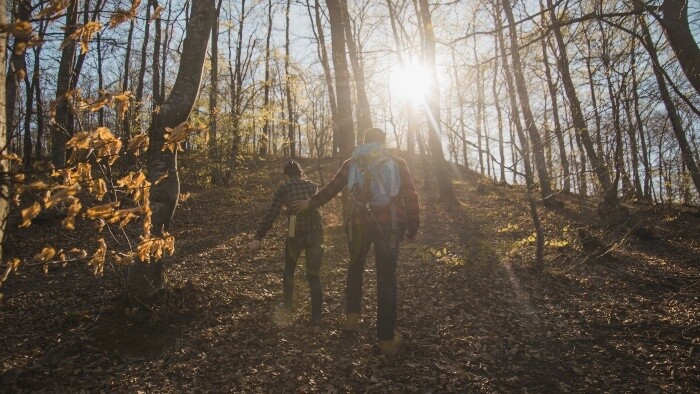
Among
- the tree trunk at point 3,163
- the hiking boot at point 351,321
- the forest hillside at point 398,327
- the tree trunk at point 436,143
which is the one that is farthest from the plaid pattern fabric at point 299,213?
the tree trunk at point 436,143

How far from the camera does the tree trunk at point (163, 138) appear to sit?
15.4 ft

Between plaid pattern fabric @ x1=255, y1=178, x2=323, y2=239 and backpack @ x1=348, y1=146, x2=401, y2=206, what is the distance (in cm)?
85

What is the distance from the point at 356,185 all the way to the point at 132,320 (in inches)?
117

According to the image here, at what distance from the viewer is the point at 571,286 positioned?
5988mm

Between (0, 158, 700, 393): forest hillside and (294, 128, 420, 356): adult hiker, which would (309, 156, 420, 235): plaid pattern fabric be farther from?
(0, 158, 700, 393): forest hillside

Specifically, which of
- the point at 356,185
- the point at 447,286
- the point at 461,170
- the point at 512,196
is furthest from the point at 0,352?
the point at 461,170

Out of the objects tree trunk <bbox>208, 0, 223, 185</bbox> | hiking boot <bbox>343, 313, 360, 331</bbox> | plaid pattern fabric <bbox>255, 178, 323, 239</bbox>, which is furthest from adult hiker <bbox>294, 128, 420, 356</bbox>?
tree trunk <bbox>208, 0, 223, 185</bbox>

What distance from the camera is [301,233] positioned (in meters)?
4.74

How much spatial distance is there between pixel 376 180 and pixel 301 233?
1.24 m

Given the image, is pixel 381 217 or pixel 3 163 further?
pixel 381 217

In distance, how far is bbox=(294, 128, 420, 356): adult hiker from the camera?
398 cm

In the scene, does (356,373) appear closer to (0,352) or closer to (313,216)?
(313,216)

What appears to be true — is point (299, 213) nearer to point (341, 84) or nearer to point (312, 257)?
point (312, 257)

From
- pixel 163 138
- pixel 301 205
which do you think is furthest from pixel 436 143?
pixel 163 138
